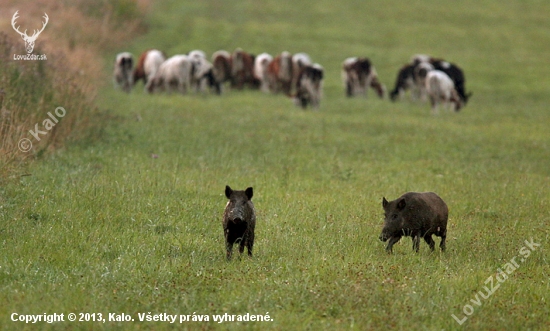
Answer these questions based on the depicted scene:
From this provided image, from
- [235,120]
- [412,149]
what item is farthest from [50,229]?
[235,120]

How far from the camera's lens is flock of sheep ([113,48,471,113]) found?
100 feet

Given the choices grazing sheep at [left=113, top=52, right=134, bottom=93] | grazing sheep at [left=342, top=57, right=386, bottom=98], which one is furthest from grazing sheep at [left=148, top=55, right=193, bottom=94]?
grazing sheep at [left=342, top=57, right=386, bottom=98]

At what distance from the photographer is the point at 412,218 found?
952 cm

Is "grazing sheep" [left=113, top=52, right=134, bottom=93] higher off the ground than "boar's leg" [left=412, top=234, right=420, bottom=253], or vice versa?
"grazing sheep" [left=113, top=52, right=134, bottom=93]

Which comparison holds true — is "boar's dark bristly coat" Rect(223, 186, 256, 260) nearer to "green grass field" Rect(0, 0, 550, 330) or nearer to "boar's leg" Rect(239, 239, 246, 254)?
"boar's leg" Rect(239, 239, 246, 254)

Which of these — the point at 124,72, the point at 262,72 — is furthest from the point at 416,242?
the point at 262,72

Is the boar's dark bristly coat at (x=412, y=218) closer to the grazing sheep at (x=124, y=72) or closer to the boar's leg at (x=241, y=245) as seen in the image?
the boar's leg at (x=241, y=245)

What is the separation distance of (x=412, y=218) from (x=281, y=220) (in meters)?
1.99

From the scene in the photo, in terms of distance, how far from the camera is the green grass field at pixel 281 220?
7297 millimetres

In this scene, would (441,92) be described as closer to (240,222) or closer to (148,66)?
(148,66)

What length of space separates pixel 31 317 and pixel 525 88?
35.5 m

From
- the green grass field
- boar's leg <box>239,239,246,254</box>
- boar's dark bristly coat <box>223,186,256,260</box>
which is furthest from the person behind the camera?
boar's leg <box>239,239,246,254</box>

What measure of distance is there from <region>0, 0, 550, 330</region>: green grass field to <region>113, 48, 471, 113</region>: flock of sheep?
3194 millimetres

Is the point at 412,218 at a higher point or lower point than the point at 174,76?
lower
